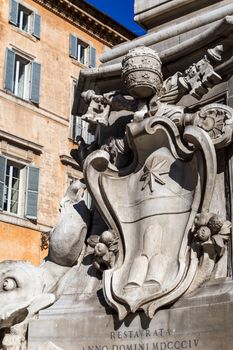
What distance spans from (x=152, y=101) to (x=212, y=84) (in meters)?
0.44

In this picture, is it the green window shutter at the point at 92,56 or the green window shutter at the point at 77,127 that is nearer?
the green window shutter at the point at 77,127

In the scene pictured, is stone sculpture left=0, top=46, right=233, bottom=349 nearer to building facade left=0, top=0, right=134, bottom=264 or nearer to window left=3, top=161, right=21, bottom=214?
building facade left=0, top=0, right=134, bottom=264

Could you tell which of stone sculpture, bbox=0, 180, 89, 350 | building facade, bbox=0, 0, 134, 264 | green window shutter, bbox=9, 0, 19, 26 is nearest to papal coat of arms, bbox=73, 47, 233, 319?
stone sculpture, bbox=0, 180, 89, 350

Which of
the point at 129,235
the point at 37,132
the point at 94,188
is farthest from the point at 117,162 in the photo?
the point at 37,132

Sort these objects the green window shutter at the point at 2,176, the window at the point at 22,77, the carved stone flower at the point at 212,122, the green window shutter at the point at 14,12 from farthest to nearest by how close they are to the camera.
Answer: the green window shutter at the point at 14,12 → the window at the point at 22,77 → the green window shutter at the point at 2,176 → the carved stone flower at the point at 212,122

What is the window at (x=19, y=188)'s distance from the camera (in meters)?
19.5

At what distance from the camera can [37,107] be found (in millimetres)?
21719

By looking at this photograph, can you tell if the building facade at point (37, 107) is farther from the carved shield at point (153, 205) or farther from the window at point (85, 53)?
the carved shield at point (153, 205)

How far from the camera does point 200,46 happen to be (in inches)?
198

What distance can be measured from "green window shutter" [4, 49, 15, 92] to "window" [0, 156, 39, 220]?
237 cm

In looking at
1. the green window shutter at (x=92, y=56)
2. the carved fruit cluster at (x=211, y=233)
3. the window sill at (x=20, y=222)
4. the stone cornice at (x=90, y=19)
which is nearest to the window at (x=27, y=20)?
the stone cornice at (x=90, y=19)

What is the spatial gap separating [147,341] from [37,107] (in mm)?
17984

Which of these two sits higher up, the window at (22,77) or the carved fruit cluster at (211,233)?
the window at (22,77)

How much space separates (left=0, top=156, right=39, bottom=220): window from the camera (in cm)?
1955
